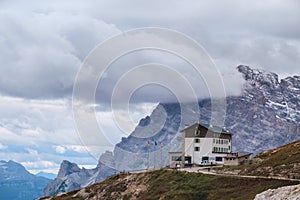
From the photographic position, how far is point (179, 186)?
150m

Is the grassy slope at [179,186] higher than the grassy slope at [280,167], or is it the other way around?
the grassy slope at [280,167]

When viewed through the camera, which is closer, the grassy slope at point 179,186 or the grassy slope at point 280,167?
the grassy slope at point 179,186

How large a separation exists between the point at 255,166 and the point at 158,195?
27.5 meters

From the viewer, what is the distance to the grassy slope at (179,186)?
424ft

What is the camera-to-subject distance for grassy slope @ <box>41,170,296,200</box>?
129125 millimetres

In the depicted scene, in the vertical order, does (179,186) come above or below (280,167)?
below

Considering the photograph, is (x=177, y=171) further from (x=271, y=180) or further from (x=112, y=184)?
(x=271, y=180)

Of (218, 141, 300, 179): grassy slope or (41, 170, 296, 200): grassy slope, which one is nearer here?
(41, 170, 296, 200): grassy slope

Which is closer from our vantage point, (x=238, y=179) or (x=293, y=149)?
(x=238, y=179)

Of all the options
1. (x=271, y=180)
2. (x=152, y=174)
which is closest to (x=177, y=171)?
(x=152, y=174)

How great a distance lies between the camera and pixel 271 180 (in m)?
130

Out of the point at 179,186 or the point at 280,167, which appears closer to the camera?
the point at 280,167

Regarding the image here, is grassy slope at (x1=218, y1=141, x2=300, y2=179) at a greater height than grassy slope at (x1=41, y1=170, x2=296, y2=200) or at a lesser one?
greater

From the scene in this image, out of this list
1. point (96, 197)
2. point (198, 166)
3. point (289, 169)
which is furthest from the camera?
point (198, 166)
